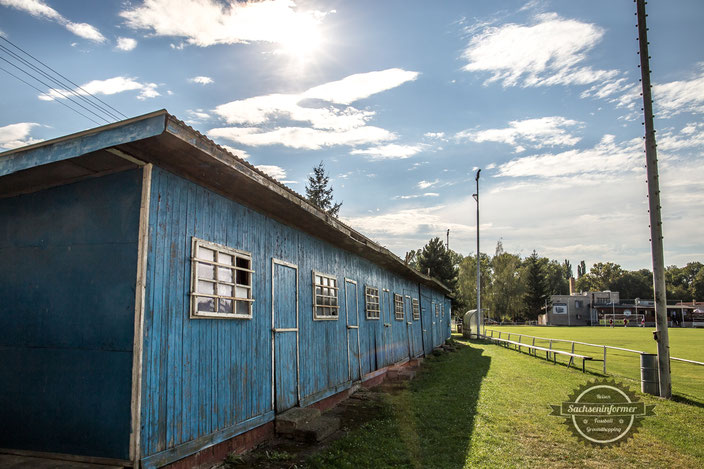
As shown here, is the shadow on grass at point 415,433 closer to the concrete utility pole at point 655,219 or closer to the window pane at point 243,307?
the window pane at point 243,307

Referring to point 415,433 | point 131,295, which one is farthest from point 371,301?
point 131,295

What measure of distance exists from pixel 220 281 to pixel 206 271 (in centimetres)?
26

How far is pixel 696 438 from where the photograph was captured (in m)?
7.25

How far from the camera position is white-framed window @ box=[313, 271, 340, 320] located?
29.4 feet

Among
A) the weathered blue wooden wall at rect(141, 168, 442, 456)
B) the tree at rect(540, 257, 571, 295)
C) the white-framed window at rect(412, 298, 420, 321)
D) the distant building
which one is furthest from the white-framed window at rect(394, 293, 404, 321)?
the tree at rect(540, 257, 571, 295)

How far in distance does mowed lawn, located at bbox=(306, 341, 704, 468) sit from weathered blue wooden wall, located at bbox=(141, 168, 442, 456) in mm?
1442

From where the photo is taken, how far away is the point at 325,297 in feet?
31.0

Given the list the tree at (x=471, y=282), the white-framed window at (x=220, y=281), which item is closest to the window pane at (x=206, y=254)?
the white-framed window at (x=220, y=281)

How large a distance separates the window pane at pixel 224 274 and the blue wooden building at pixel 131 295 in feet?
0.05

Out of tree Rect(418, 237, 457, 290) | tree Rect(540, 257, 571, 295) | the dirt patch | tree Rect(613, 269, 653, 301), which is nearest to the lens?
the dirt patch

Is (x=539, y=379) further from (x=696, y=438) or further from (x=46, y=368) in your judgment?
(x=46, y=368)

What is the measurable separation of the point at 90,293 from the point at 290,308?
11.7 ft

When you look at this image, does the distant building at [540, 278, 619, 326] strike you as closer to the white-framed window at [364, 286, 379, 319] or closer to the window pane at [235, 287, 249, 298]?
the white-framed window at [364, 286, 379, 319]

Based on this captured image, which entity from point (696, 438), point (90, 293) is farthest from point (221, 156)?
point (696, 438)
